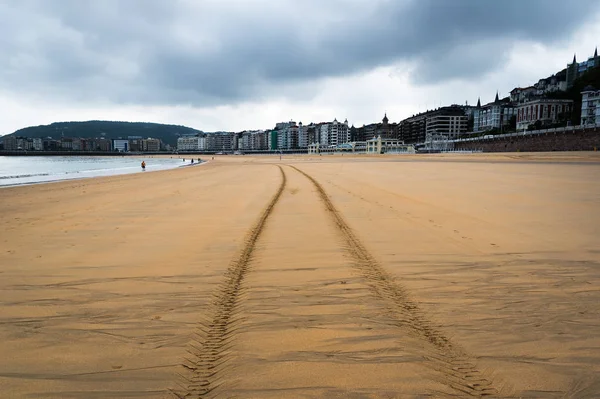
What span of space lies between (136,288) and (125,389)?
6.55 feet

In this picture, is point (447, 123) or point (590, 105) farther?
point (447, 123)

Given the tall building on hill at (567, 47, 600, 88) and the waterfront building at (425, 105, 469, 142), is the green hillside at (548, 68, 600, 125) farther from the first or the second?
the waterfront building at (425, 105, 469, 142)

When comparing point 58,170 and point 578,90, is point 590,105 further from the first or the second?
point 58,170

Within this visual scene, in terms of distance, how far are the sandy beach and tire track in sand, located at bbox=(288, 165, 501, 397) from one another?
0.04 feet

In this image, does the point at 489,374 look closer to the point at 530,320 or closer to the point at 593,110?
the point at 530,320

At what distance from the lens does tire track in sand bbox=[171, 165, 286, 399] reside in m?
2.48

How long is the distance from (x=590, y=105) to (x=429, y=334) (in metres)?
119

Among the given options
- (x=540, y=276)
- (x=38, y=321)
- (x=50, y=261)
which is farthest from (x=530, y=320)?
(x=50, y=261)

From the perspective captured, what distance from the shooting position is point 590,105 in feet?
310

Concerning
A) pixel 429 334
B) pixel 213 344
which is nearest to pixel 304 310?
pixel 213 344

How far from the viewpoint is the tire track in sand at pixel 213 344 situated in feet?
8.13

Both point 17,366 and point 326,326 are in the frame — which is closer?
point 17,366

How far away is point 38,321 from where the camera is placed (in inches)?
136

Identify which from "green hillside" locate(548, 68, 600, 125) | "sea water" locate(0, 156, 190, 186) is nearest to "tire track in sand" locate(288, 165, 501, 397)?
"sea water" locate(0, 156, 190, 186)
